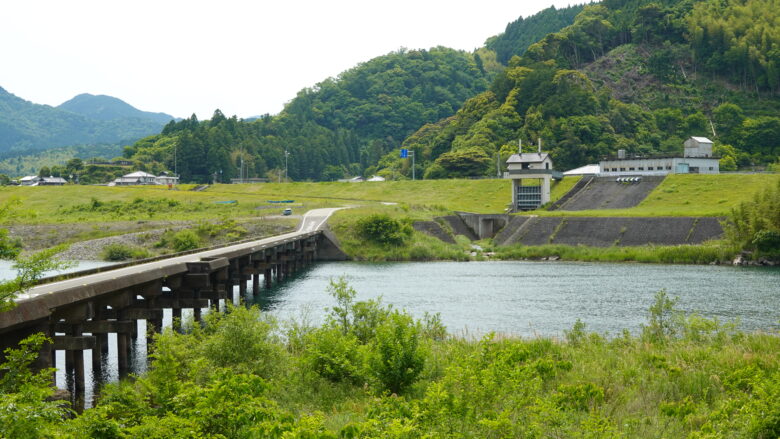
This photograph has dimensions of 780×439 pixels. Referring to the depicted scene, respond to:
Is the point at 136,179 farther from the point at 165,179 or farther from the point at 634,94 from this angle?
the point at 634,94

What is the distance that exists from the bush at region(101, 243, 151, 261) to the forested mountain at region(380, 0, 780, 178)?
231 ft

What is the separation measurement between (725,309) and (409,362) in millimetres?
23207

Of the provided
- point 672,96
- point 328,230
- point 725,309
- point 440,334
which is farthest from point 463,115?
point 440,334

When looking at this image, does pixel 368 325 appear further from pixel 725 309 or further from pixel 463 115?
pixel 463 115

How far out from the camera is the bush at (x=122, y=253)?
6203 centimetres

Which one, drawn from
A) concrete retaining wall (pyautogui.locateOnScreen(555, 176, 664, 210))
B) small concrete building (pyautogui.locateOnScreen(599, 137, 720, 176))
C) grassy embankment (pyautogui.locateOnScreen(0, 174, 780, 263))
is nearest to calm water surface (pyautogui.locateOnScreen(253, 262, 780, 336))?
grassy embankment (pyautogui.locateOnScreen(0, 174, 780, 263))

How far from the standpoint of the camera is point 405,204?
83.6m

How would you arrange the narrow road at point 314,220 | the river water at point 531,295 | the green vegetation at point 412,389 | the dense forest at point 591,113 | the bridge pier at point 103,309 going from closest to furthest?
the green vegetation at point 412,389
the bridge pier at point 103,309
the river water at point 531,295
the narrow road at point 314,220
the dense forest at point 591,113

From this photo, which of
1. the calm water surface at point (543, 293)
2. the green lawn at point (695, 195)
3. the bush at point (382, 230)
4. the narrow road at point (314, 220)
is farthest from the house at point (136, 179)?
the calm water surface at point (543, 293)

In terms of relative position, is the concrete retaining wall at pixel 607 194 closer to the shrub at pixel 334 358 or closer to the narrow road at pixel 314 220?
the narrow road at pixel 314 220

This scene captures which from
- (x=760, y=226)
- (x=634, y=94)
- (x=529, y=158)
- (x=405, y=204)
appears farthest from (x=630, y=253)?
(x=634, y=94)

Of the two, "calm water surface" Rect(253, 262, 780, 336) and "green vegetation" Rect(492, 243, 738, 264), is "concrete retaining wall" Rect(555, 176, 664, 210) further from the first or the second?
"calm water surface" Rect(253, 262, 780, 336)

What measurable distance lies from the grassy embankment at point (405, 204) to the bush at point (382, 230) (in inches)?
28.0

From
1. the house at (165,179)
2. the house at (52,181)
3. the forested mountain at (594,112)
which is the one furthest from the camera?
the house at (52,181)
